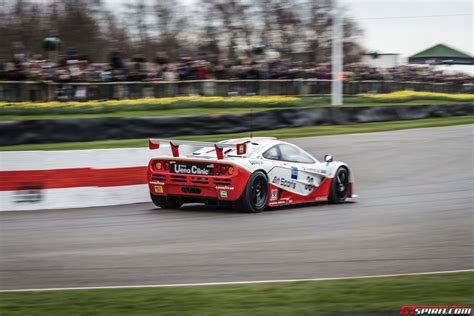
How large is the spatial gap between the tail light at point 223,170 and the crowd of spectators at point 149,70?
10.8 m

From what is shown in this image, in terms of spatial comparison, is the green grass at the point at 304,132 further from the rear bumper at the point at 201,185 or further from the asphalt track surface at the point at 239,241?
the rear bumper at the point at 201,185

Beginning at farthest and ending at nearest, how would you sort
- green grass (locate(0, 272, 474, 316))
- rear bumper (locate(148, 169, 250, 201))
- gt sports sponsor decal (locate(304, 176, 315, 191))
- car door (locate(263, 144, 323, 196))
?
gt sports sponsor decal (locate(304, 176, 315, 191))
car door (locate(263, 144, 323, 196))
rear bumper (locate(148, 169, 250, 201))
green grass (locate(0, 272, 474, 316))

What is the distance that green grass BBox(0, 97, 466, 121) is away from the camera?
19886 millimetres

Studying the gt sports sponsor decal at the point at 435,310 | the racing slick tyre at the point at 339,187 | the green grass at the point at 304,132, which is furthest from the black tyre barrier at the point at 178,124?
the gt sports sponsor decal at the point at 435,310

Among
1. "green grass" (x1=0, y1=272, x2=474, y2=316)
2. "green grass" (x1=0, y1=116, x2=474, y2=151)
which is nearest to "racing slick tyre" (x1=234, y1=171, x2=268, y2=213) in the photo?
"green grass" (x1=0, y1=272, x2=474, y2=316)

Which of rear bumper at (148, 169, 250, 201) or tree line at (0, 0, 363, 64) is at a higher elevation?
tree line at (0, 0, 363, 64)

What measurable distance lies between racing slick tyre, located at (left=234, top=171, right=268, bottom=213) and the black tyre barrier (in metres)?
6.87

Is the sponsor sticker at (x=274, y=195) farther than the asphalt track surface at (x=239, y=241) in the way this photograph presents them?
Yes

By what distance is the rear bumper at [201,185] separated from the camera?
36.8 feet

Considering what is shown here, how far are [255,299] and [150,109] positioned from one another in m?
17.7

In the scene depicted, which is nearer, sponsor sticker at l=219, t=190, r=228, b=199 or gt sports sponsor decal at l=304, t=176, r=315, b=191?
sponsor sticker at l=219, t=190, r=228, b=199

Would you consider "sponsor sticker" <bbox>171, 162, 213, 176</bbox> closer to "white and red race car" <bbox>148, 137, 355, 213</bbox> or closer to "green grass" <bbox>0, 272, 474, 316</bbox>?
"white and red race car" <bbox>148, 137, 355, 213</bbox>

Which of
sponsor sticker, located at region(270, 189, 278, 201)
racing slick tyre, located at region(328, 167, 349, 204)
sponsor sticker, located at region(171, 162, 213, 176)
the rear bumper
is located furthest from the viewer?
racing slick tyre, located at region(328, 167, 349, 204)

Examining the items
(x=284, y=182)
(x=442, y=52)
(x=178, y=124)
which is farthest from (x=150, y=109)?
(x=442, y=52)
